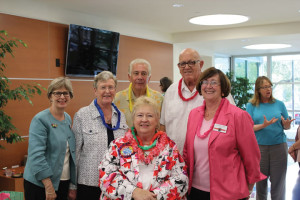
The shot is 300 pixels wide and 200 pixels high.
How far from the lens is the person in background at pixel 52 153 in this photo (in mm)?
2676

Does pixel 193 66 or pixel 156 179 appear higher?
pixel 193 66

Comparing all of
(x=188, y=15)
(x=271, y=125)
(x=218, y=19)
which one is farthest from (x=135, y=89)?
(x=218, y=19)

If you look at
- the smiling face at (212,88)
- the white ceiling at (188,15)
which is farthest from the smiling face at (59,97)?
the white ceiling at (188,15)

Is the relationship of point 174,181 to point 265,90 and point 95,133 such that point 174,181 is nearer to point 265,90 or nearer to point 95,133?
point 95,133

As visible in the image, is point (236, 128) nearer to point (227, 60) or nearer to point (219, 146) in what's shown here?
point (219, 146)

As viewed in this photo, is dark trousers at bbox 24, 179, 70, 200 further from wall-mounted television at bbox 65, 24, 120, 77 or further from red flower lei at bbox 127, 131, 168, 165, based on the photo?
wall-mounted television at bbox 65, 24, 120, 77

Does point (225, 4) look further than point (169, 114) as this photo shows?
Yes

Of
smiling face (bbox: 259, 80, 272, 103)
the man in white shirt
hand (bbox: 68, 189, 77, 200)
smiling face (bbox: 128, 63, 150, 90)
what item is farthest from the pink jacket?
smiling face (bbox: 259, 80, 272, 103)

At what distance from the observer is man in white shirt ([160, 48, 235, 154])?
295 centimetres

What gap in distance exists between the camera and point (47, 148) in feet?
9.03

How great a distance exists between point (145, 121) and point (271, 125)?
102 inches

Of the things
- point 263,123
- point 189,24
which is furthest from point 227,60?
point 263,123

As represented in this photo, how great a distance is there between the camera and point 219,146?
2342mm

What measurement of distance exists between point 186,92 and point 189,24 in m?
5.30
